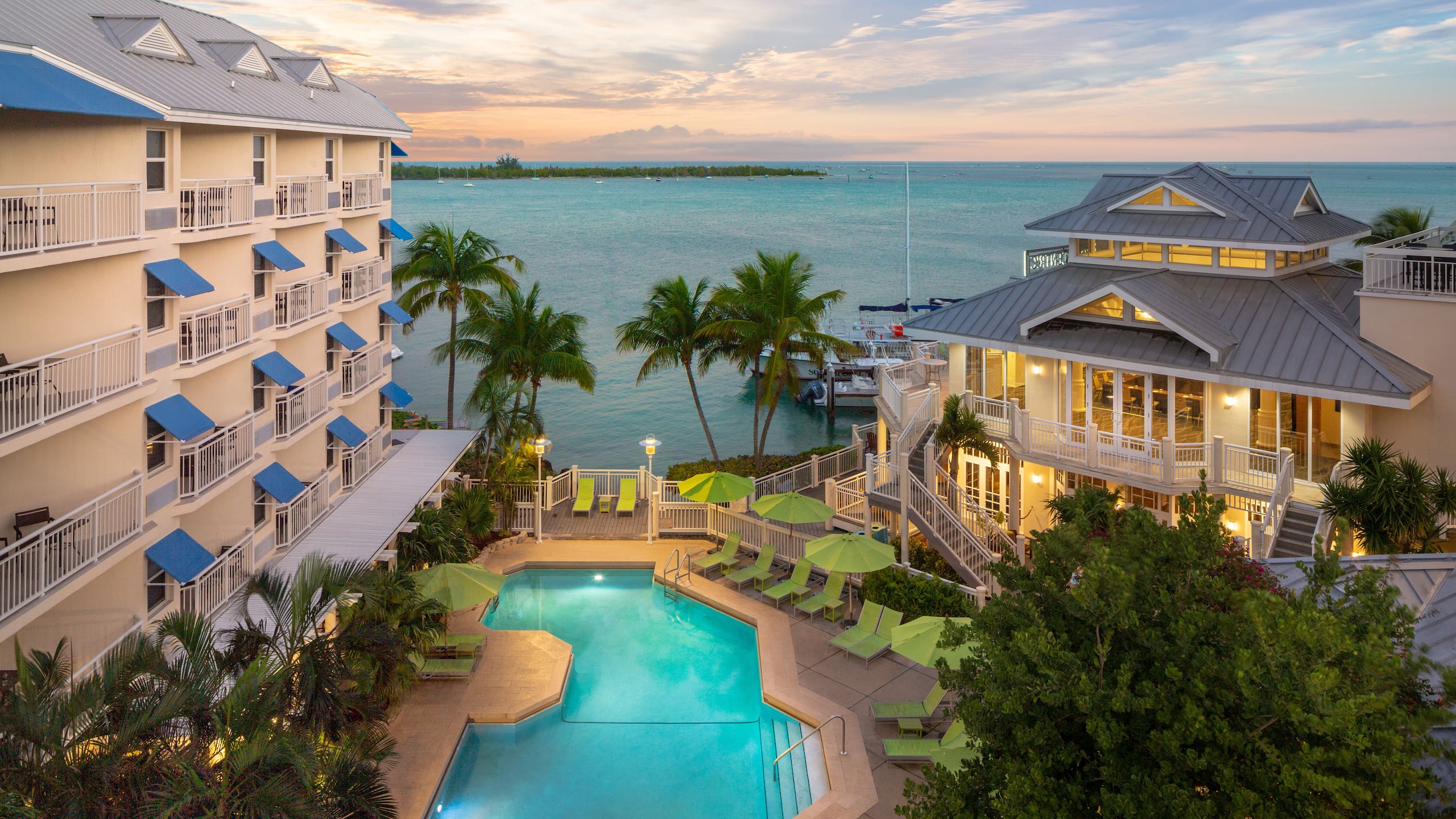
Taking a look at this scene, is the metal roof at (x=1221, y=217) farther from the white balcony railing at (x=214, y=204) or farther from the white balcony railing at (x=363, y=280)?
the white balcony railing at (x=214, y=204)

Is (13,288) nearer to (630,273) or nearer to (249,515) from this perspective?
(249,515)

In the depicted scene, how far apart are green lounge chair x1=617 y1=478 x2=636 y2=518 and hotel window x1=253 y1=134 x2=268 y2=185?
12.4 m

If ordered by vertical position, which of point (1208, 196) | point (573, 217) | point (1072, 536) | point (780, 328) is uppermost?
point (573, 217)

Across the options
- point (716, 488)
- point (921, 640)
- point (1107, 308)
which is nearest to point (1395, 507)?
point (1107, 308)

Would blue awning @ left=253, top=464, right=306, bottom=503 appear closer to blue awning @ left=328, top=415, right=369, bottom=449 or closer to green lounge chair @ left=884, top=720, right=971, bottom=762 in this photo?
blue awning @ left=328, top=415, right=369, bottom=449

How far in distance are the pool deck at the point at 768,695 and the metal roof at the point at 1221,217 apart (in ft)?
39.1

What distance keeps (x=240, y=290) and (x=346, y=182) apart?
6.40m

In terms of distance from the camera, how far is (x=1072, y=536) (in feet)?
31.4

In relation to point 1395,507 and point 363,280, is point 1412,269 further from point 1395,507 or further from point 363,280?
point 363,280

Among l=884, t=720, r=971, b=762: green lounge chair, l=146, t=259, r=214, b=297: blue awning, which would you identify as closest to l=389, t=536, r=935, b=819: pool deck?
l=884, t=720, r=971, b=762: green lounge chair

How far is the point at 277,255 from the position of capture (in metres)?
19.5

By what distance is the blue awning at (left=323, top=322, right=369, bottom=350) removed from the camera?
2319 centimetres

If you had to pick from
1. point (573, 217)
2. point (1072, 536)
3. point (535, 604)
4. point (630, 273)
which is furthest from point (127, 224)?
point (573, 217)

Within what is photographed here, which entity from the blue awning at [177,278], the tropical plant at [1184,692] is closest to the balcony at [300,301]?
the blue awning at [177,278]
